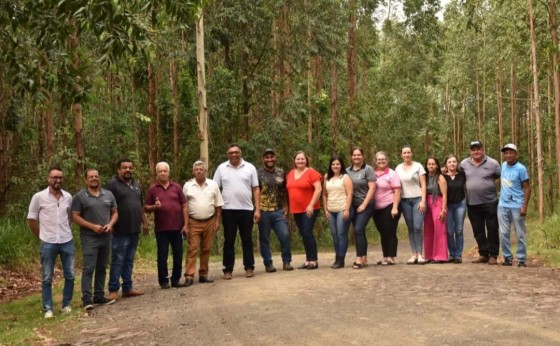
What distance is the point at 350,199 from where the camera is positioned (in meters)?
9.83

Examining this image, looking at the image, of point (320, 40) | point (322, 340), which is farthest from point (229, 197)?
point (320, 40)

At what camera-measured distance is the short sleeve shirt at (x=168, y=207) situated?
923cm

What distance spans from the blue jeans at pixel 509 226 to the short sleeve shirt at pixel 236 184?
3.84 m

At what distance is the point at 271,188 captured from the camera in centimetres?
999

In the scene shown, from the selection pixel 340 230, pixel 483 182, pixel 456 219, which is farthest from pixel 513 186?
pixel 340 230

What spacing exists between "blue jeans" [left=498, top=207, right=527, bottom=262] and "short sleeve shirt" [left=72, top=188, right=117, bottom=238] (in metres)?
5.82

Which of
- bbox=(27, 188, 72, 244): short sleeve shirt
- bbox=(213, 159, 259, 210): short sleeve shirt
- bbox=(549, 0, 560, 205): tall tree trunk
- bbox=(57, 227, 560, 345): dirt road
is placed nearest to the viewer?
bbox=(57, 227, 560, 345): dirt road

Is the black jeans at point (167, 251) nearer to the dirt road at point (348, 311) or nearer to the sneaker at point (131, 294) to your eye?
the dirt road at point (348, 311)

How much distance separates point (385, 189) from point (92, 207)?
14.4 feet

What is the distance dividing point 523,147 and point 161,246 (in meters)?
40.9

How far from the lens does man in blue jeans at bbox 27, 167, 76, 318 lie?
26.7 feet

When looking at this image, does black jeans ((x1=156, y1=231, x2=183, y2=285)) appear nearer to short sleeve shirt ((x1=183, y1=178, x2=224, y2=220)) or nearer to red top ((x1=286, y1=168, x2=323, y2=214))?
short sleeve shirt ((x1=183, y1=178, x2=224, y2=220))

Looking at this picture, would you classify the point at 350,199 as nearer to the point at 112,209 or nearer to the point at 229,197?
the point at 229,197

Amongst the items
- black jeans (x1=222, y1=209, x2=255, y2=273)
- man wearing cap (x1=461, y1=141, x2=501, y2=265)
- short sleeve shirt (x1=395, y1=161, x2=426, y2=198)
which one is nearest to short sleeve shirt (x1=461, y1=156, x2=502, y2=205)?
man wearing cap (x1=461, y1=141, x2=501, y2=265)
